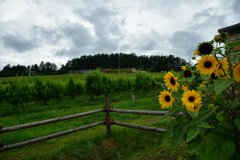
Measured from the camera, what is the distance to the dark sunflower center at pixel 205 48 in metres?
0.91

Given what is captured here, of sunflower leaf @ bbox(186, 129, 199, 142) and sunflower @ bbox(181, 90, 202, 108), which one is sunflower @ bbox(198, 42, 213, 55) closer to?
sunflower @ bbox(181, 90, 202, 108)

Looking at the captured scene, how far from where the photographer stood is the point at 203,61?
3.25ft

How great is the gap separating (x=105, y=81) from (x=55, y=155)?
→ 1163cm

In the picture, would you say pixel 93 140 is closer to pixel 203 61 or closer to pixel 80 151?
pixel 80 151

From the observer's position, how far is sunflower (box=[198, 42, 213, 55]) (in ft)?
2.97

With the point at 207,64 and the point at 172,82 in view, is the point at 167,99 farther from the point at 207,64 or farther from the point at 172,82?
the point at 207,64

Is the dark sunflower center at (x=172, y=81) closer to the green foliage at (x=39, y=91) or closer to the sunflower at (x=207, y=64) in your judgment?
the sunflower at (x=207, y=64)

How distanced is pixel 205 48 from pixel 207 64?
12 cm

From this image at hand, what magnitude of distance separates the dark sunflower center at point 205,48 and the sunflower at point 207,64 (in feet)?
0.20

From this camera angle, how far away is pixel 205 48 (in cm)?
92

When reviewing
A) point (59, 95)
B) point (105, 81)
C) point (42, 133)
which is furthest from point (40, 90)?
point (42, 133)

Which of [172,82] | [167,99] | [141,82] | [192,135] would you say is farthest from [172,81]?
[141,82]

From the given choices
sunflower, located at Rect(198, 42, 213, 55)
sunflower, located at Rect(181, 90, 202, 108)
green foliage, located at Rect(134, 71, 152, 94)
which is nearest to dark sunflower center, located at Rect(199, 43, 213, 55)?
sunflower, located at Rect(198, 42, 213, 55)

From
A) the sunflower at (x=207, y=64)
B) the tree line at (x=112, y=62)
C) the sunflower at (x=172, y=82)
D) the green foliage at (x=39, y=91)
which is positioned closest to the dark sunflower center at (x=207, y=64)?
the sunflower at (x=207, y=64)
